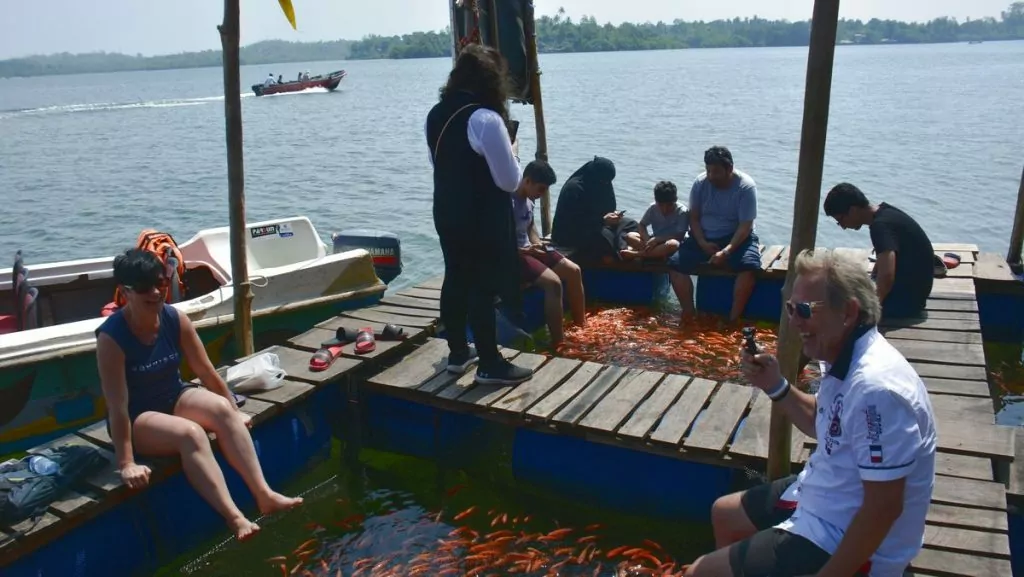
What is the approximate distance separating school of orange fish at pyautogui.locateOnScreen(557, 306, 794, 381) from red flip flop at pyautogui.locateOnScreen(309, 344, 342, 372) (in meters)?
2.70

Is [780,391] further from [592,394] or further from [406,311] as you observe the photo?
[406,311]

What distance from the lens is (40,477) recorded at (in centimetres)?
475

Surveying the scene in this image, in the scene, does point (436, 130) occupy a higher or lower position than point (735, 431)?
higher

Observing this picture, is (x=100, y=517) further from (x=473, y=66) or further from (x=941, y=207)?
(x=941, y=207)

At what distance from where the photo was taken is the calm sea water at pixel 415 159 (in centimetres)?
2019

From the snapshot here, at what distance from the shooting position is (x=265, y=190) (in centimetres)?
2469

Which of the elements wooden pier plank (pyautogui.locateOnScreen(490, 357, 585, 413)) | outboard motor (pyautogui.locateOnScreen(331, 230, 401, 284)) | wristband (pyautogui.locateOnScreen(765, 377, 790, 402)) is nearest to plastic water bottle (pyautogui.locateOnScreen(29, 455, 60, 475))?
wooden pier plank (pyautogui.locateOnScreen(490, 357, 585, 413))

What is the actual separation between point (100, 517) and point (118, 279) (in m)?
1.45

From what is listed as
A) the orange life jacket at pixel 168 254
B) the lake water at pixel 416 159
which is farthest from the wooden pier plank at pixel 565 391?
the lake water at pixel 416 159

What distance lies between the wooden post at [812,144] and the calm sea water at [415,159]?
12.1 metres

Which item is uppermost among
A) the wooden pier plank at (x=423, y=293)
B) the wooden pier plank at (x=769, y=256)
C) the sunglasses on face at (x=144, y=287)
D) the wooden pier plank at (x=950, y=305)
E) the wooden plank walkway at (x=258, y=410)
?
the sunglasses on face at (x=144, y=287)

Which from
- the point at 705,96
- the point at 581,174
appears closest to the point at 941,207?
the point at 581,174

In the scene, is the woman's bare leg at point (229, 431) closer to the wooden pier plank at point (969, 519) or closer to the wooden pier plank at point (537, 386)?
the wooden pier plank at point (537, 386)

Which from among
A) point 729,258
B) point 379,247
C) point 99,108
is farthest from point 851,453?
point 99,108
